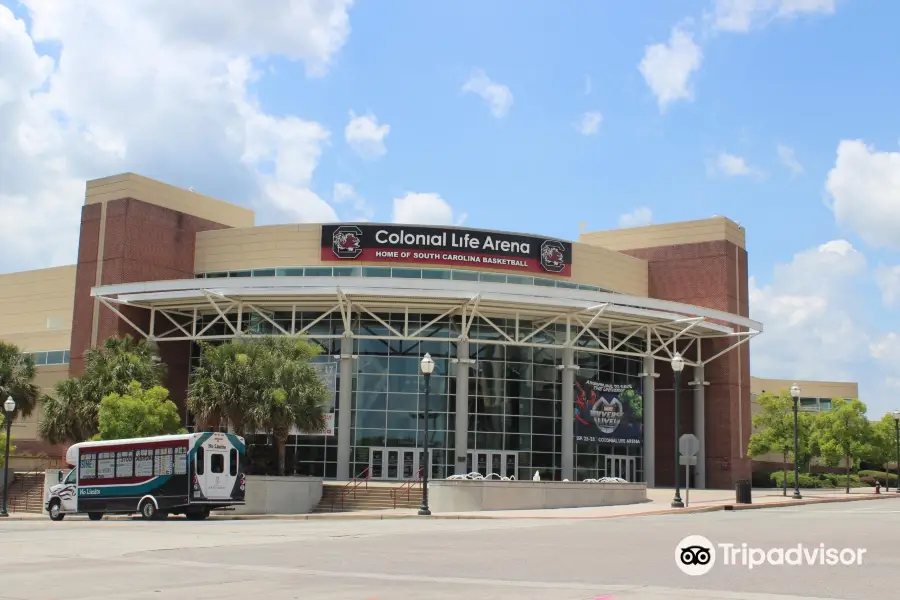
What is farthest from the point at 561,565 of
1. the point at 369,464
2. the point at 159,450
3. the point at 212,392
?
the point at 369,464

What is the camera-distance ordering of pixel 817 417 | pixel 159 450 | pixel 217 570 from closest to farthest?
pixel 217 570 < pixel 159 450 < pixel 817 417

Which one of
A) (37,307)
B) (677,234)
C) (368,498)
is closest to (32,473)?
(37,307)

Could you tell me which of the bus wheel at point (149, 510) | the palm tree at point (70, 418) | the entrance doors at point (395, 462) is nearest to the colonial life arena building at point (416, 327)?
the entrance doors at point (395, 462)

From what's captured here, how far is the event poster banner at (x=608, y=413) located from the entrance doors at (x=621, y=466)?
123cm

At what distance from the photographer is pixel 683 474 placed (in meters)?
62.0

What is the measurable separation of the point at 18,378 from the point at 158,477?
70.0ft

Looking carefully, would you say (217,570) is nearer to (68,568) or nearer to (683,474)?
(68,568)

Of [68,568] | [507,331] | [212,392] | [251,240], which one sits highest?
[251,240]

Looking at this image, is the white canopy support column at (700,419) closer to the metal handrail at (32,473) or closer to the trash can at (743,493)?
the trash can at (743,493)

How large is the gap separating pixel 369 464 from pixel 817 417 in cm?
3691

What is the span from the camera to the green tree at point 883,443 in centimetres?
7169

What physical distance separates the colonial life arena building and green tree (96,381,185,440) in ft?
18.8

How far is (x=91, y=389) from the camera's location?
154 ft

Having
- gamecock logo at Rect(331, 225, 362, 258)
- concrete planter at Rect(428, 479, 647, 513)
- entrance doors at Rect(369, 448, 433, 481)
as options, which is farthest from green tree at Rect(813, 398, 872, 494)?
gamecock logo at Rect(331, 225, 362, 258)
